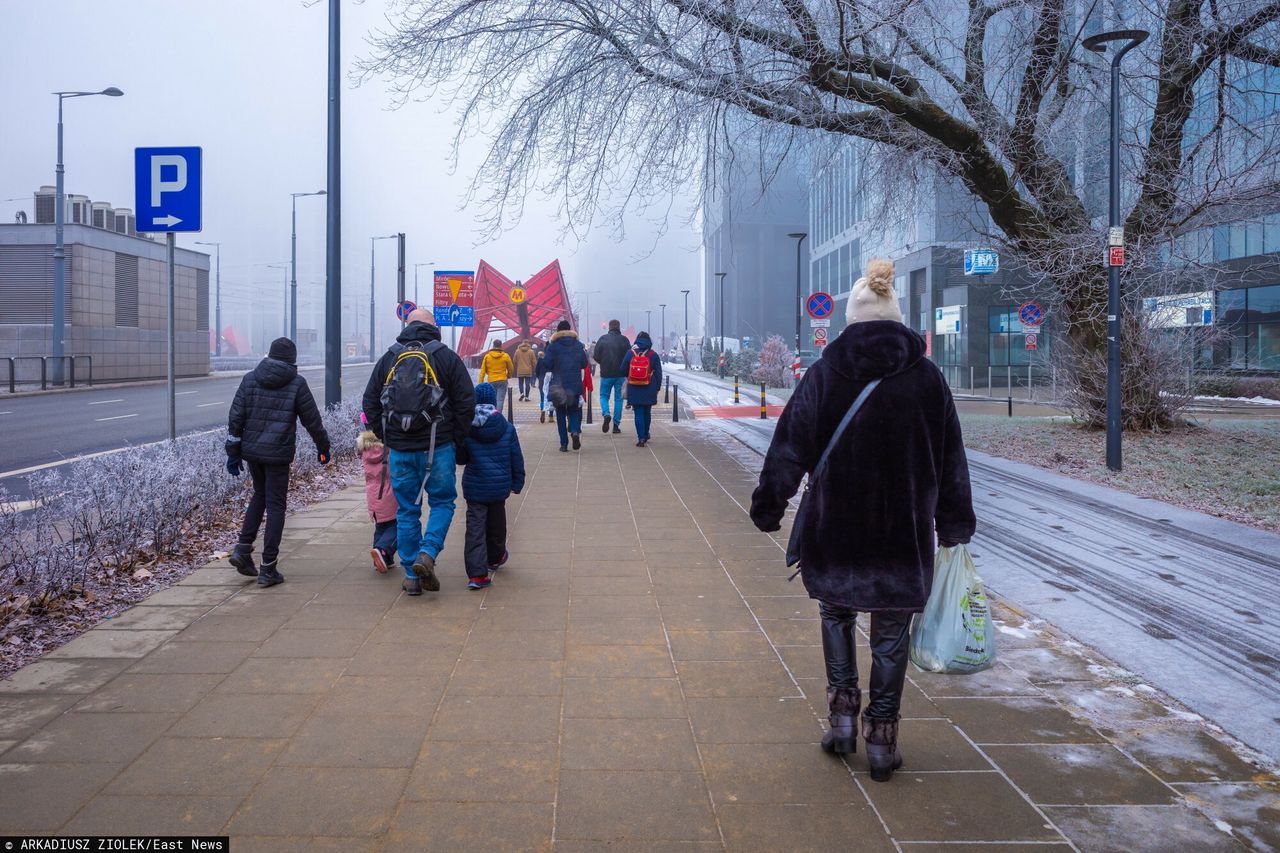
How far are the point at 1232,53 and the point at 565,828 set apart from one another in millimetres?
15518

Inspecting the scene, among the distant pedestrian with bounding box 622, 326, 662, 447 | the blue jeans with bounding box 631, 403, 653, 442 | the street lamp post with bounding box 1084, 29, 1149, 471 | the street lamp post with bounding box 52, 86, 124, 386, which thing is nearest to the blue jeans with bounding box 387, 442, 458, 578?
the distant pedestrian with bounding box 622, 326, 662, 447

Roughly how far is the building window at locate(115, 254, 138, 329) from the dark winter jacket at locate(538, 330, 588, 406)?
99.8 ft

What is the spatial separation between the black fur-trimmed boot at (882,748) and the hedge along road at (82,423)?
352 inches

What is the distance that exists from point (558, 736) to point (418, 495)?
9.65ft

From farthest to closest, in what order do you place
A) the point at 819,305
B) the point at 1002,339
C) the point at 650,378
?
the point at 1002,339, the point at 819,305, the point at 650,378

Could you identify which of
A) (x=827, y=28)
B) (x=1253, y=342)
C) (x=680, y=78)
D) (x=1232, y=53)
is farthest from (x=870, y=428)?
(x=1253, y=342)

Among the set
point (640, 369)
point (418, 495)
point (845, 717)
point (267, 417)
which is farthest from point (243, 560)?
point (640, 369)

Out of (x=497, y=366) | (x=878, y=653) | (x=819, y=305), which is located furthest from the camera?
(x=819, y=305)

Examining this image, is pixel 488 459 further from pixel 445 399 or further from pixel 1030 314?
pixel 1030 314

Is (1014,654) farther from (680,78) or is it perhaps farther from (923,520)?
(680,78)

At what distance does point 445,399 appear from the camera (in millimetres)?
6586

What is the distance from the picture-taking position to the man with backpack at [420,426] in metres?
6.45

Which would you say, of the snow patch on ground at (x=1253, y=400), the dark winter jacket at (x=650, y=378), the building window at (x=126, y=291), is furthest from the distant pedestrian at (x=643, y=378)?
the building window at (x=126, y=291)

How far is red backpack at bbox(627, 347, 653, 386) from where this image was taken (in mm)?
15375
